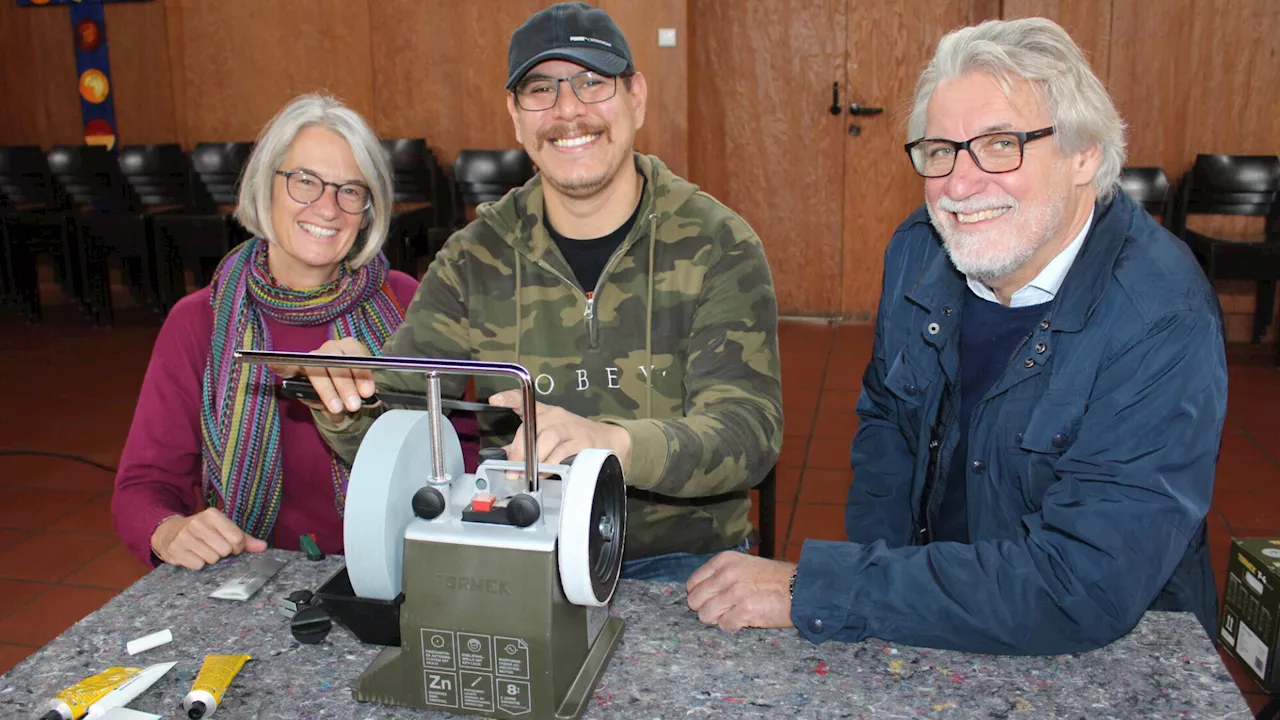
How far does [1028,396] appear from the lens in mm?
1508

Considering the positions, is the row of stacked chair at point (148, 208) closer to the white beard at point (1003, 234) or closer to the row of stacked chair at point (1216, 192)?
the row of stacked chair at point (1216, 192)

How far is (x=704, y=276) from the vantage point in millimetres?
1876

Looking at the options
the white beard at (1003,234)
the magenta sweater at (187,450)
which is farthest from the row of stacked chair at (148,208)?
the white beard at (1003,234)

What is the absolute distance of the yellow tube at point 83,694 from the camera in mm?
1166

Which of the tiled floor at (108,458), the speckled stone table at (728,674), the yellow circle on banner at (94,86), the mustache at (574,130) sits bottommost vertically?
the tiled floor at (108,458)

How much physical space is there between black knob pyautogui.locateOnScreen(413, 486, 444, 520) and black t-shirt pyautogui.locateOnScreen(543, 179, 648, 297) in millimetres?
819

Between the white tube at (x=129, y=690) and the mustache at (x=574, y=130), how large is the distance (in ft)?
3.54

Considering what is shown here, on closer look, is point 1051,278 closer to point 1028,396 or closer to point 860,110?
point 1028,396

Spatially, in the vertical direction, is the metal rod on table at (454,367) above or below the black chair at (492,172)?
below

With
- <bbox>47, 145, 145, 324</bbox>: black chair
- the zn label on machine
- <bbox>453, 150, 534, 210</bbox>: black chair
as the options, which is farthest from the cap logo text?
<bbox>47, 145, 145, 324</bbox>: black chair

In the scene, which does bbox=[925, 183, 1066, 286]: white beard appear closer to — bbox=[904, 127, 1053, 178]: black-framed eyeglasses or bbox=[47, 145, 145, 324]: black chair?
bbox=[904, 127, 1053, 178]: black-framed eyeglasses

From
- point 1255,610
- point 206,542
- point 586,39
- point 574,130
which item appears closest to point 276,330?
point 206,542

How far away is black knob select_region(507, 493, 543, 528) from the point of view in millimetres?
1126

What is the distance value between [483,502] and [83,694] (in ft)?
1.70
